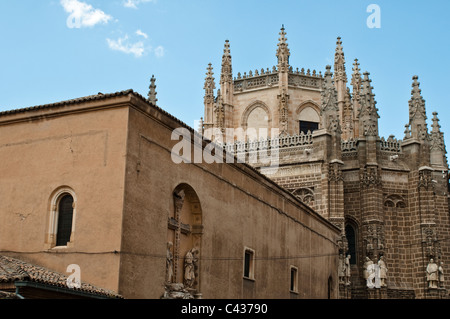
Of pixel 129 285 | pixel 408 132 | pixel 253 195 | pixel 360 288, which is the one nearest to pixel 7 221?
pixel 129 285

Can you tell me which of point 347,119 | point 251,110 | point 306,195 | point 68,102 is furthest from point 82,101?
point 347,119

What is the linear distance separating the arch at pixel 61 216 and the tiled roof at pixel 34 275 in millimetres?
789

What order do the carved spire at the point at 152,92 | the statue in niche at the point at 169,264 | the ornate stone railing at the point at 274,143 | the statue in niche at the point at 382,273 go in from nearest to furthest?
the statue in niche at the point at 169,264
the carved spire at the point at 152,92
the statue in niche at the point at 382,273
the ornate stone railing at the point at 274,143

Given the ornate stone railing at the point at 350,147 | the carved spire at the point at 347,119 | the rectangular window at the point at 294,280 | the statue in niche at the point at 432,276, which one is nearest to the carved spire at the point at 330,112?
the ornate stone railing at the point at 350,147

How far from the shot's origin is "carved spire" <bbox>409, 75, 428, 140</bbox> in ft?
112

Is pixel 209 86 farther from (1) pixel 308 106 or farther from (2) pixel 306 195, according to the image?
(2) pixel 306 195

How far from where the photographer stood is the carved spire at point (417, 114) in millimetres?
34031

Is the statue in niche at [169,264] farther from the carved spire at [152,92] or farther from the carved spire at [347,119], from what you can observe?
the carved spire at [347,119]

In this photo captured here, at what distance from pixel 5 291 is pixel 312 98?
34450 mm

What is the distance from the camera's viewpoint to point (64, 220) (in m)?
15.2

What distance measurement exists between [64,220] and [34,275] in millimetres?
2425

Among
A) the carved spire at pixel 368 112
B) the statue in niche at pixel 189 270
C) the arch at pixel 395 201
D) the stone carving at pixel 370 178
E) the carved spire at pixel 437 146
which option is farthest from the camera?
the carved spire at pixel 437 146

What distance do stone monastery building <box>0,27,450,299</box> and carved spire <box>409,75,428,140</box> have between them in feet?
2.28

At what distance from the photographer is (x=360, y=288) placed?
31750 millimetres
